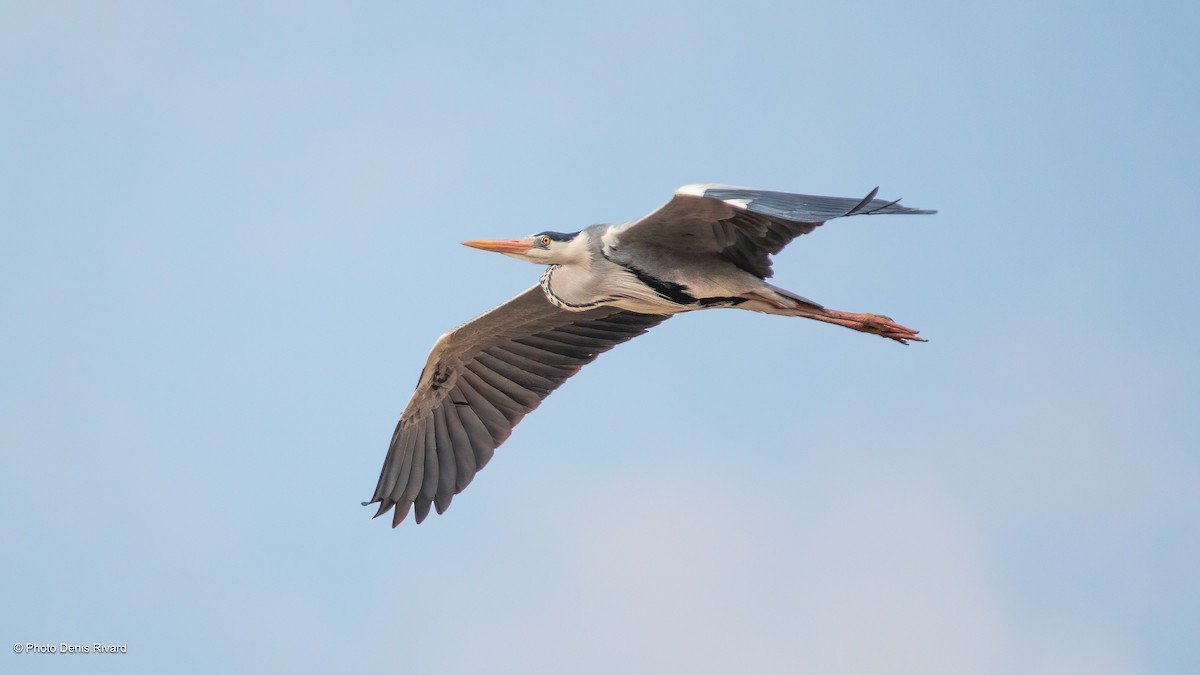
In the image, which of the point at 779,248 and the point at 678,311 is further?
the point at 678,311

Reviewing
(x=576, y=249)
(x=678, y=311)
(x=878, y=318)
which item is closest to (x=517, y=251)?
(x=576, y=249)

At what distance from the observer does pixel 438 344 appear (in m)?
11.7

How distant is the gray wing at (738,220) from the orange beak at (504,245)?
30.6 inches

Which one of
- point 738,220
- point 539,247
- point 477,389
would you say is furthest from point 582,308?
point 477,389

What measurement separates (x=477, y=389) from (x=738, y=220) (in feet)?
10.8

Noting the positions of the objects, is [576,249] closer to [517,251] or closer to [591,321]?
[517,251]

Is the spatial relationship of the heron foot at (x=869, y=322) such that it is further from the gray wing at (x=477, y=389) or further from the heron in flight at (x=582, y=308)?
the gray wing at (x=477, y=389)

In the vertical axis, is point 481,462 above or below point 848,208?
below

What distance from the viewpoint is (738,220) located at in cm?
948

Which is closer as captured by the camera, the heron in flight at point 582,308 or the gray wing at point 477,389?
the heron in flight at point 582,308

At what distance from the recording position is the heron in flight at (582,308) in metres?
9.36

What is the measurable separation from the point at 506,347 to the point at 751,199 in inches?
142

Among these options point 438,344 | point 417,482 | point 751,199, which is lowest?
point 417,482

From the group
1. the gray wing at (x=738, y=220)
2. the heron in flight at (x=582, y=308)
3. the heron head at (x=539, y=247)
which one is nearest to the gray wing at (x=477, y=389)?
the heron in flight at (x=582, y=308)
